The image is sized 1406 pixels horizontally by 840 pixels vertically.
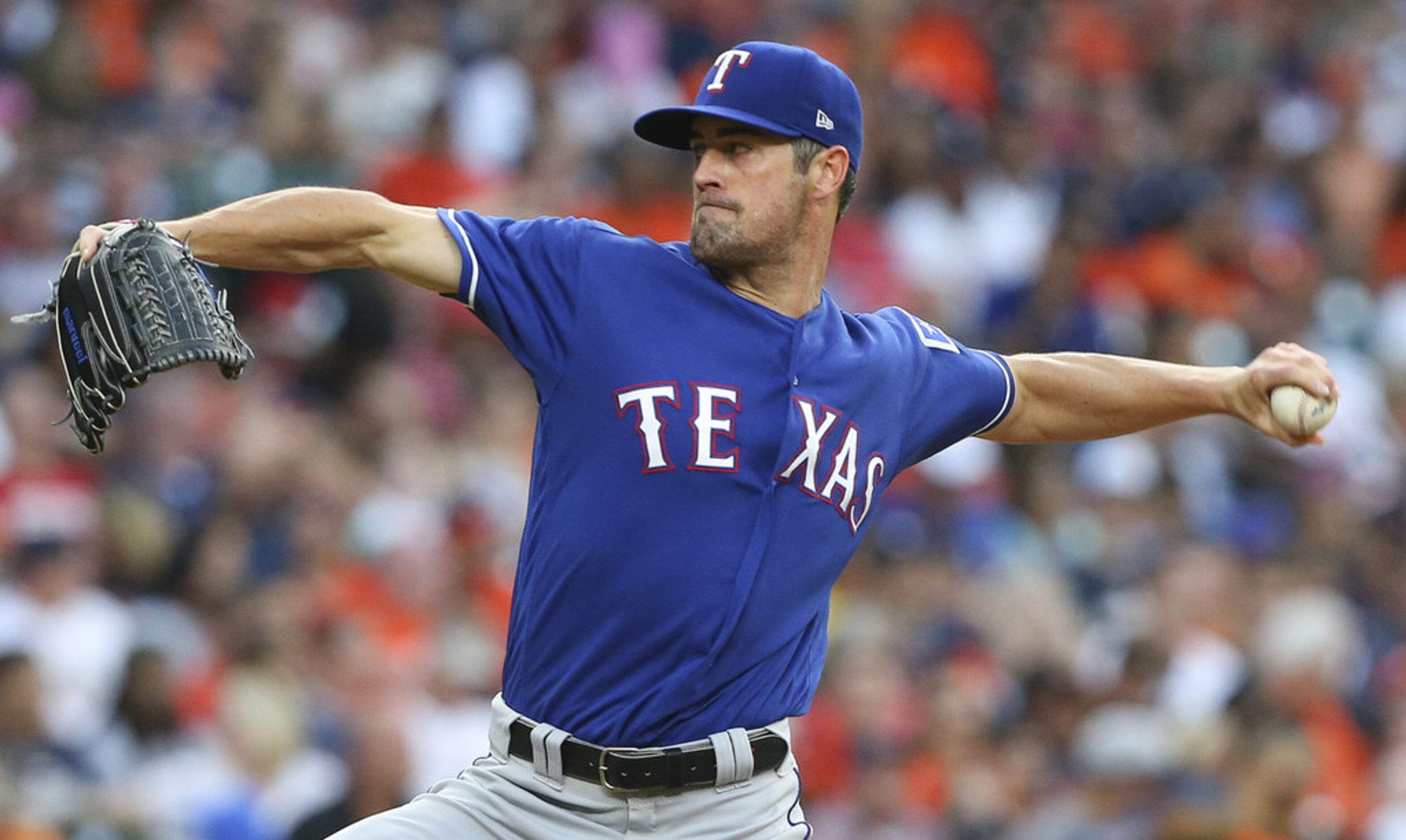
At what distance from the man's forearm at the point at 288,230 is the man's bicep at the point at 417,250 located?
2 centimetres

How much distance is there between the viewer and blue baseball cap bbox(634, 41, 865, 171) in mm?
4160

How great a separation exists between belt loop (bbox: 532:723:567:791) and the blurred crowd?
283 centimetres

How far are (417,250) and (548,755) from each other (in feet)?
3.36

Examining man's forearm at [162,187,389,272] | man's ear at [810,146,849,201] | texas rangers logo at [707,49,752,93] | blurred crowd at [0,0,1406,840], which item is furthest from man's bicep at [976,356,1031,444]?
blurred crowd at [0,0,1406,840]

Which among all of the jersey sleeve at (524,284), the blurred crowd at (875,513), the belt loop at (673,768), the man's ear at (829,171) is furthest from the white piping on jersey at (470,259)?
the blurred crowd at (875,513)

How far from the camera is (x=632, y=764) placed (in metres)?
3.98

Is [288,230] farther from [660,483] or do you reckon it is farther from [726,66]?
[726,66]

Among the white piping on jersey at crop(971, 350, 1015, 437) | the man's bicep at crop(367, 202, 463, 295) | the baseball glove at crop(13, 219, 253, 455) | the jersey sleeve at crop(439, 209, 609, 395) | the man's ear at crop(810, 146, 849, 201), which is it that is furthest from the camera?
the white piping on jersey at crop(971, 350, 1015, 437)

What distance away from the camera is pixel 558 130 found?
1001cm

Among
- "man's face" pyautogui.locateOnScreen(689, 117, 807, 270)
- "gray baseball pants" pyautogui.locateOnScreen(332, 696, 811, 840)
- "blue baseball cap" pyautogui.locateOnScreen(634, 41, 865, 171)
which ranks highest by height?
"blue baseball cap" pyautogui.locateOnScreen(634, 41, 865, 171)

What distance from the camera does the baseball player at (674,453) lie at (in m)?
3.99

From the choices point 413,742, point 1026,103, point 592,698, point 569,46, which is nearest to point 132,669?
point 413,742

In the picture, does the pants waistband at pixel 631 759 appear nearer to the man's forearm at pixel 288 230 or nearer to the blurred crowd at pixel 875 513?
the man's forearm at pixel 288 230

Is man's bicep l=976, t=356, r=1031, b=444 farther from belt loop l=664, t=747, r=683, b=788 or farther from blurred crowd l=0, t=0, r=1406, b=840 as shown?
blurred crowd l=0, t=0, r=1406, b=840
